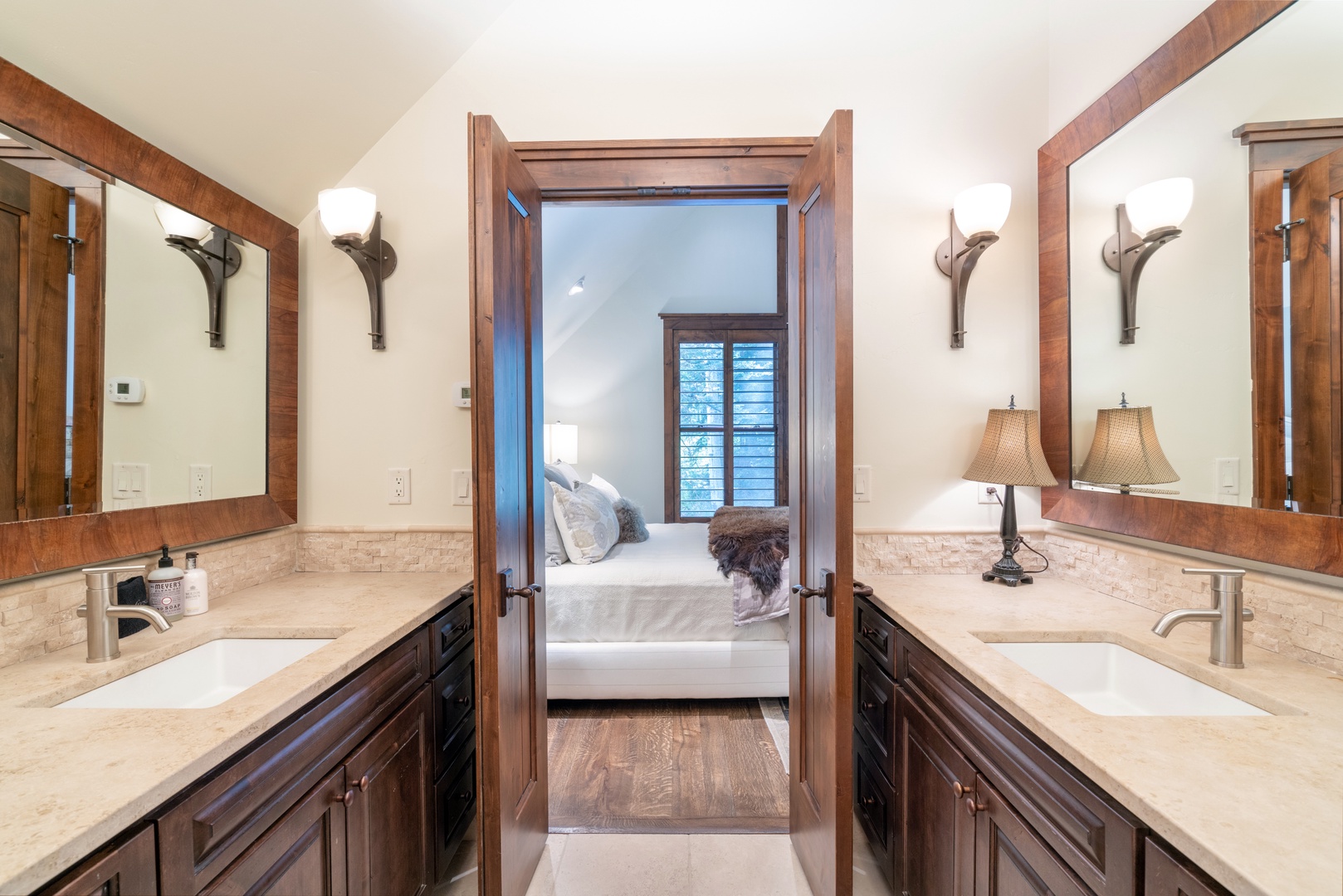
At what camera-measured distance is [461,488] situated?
6.49ft

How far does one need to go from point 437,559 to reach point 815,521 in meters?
1.27

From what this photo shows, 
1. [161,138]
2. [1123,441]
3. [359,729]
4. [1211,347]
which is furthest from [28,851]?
[1123,441]

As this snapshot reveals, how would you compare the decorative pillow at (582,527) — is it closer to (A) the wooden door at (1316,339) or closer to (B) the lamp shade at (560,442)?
(B) the lamp shade at (560,442)

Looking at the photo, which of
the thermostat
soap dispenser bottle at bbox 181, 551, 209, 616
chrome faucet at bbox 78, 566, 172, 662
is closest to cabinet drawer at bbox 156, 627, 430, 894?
chrome faucet at bbox 78, 566, 172, 662

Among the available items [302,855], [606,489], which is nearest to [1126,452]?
[302,855]

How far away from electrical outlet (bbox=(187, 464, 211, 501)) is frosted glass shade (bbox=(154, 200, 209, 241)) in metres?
0.62

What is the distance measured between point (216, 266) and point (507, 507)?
3.71ft

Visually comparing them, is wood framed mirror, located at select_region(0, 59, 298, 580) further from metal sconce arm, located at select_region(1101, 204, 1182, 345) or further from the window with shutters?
the window with shutters

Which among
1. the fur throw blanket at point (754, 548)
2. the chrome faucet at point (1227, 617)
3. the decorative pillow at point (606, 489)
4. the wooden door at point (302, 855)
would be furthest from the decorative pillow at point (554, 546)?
the chrome faucet at point (1227, 617)

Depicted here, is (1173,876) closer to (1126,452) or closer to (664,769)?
(1126,452)

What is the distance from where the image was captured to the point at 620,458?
18.8 feet

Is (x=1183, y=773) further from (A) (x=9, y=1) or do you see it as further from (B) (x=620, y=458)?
(B) (x=620, y=458)

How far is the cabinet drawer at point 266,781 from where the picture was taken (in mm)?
777

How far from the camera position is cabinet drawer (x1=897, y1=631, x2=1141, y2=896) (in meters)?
0.77
